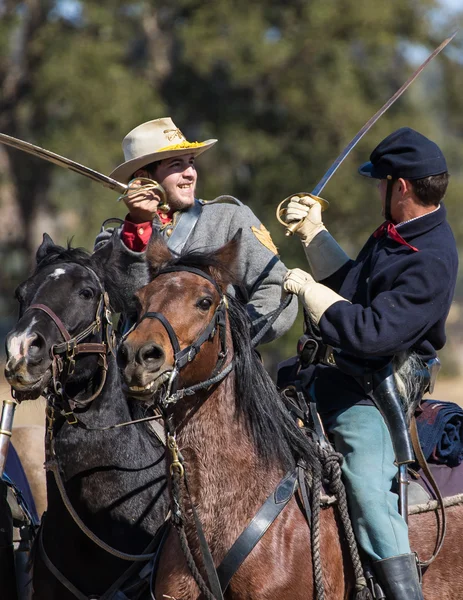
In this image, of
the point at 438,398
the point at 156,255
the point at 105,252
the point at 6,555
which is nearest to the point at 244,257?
the point at 105,252

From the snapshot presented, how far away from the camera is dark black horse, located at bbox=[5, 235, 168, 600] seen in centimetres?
470

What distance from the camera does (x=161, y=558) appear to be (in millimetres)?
4172

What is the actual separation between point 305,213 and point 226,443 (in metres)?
1.23

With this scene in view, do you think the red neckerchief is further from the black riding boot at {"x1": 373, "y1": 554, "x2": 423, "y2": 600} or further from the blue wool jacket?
the black riding boot at {"x1": 373, "y1": 554, "x2": 423, "y2": 600}

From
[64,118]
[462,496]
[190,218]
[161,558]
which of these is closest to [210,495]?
[161,558]

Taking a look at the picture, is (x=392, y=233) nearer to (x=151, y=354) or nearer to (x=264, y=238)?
(x=264, y=238)

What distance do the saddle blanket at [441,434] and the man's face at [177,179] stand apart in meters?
1.70

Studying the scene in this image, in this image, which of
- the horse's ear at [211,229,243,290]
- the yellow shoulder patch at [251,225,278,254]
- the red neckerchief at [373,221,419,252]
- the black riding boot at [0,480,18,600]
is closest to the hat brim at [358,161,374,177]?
the red neckerchief at [373,221,419,252]

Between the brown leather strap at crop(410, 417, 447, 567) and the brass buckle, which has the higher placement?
the brass buckle

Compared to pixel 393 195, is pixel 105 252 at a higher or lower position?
higher

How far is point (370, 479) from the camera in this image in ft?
13.6

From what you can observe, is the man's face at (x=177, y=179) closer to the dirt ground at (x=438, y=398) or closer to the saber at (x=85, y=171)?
the saber at (x=85, y=171)

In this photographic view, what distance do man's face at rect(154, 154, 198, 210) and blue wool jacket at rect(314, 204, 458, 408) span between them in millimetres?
1147

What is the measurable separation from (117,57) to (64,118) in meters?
1.52
